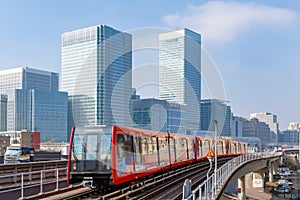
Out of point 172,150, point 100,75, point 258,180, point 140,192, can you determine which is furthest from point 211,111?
point 258,180

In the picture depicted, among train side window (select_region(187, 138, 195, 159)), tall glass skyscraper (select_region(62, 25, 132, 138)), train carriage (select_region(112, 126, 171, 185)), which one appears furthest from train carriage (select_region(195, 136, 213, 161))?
train carriage (select_region(112, 126, 171, 185))

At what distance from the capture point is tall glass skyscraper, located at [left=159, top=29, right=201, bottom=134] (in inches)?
1171

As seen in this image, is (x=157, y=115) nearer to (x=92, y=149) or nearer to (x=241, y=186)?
(x=92, y=149)

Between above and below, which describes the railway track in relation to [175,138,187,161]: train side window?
below

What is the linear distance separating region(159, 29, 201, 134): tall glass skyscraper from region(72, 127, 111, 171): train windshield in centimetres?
1215

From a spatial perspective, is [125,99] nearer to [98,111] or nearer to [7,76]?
[98,111]

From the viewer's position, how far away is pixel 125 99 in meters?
23.8

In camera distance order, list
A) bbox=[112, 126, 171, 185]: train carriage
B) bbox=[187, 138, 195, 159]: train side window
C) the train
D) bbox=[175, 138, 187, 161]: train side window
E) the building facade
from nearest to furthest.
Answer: the train → bbox=[112, 126, 171, 185]: train carriage → bbox=[175, 138, 187, 161]: train side window → bbox=[187, 138, 195, 159]: train side window → the building facade

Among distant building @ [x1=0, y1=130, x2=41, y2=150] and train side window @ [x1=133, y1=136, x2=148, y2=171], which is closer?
train side window @ [x1=133, y1=136, x2=148, y2=171]

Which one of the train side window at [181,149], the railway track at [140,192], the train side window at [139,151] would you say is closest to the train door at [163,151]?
the railway track at [140,192]

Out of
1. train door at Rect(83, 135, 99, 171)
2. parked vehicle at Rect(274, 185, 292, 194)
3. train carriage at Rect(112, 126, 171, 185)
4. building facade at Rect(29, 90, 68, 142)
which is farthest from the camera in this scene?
building facade at Rect(29, 90, 68, 142)

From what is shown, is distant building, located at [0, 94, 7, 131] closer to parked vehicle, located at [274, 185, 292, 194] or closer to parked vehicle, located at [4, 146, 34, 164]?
parked vehicle, located at [274, 185, 292, 194]

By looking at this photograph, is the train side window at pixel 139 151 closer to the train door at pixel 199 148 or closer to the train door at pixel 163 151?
the train door at pixel 163 151

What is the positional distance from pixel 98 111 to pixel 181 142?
25.9ft
